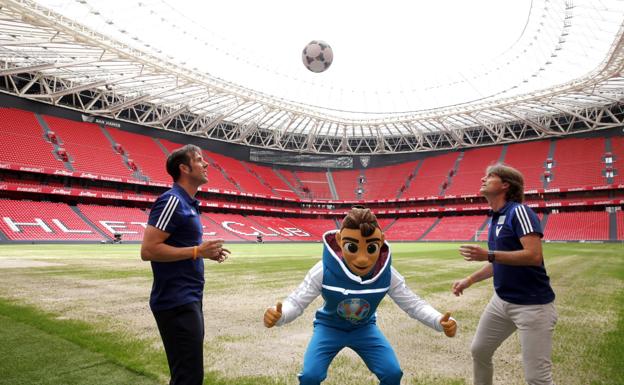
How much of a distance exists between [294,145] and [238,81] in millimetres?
25213

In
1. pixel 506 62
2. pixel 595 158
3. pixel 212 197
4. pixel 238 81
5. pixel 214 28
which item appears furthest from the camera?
pixel 212 197

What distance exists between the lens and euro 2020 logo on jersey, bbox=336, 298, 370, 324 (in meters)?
3.06

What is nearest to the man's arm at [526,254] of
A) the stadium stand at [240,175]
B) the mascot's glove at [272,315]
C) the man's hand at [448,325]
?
the man's hand at [448,325]

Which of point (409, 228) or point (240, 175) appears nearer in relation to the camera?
point (409, 228)

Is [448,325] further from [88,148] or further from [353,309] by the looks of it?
[88,148]

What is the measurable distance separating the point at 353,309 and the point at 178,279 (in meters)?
1.38

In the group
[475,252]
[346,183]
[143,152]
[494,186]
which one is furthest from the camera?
[346,183]

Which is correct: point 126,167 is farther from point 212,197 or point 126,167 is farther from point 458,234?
point 458,234

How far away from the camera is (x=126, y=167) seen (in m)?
47.2

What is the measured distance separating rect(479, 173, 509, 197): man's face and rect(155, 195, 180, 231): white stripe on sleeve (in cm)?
282

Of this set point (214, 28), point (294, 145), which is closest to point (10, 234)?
point (214, 28)

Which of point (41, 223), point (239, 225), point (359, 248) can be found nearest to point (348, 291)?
point (359, 248)

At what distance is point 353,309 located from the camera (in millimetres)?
3068

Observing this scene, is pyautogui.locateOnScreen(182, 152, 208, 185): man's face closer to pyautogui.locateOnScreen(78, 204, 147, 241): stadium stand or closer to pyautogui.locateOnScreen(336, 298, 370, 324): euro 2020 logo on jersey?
pyautogui.locateOnScreen(336, 298, 370, 324): euro 2020 logo on jersey
